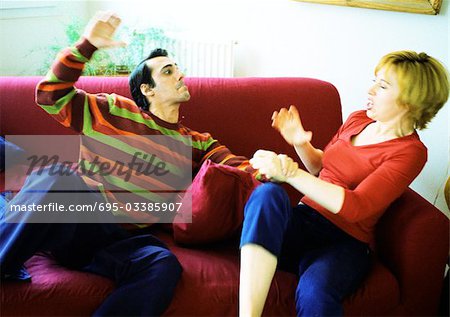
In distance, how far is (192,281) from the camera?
149 cm

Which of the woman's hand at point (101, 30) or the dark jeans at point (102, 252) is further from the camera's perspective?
the woman's hand at point (101, 30)

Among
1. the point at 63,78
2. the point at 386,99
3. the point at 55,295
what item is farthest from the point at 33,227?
the point at 386,99

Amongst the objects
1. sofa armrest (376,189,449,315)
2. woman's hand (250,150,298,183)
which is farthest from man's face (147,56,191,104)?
sofa armrest (376,189,449,315)

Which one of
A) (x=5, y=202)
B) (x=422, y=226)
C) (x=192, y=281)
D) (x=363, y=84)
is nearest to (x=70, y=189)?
(x=5, y=202)

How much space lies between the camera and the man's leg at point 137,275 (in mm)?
1361

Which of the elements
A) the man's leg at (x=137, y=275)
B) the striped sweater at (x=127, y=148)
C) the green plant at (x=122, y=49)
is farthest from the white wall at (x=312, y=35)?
the man's leg at (x=137, y=275)

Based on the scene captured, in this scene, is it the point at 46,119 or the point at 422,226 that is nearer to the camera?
the point at 422,226

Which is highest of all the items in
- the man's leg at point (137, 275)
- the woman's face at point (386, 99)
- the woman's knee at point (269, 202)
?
the woman's face at point (386, 99)

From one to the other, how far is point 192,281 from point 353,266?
1.58 ft

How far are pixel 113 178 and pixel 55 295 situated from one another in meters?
0.42

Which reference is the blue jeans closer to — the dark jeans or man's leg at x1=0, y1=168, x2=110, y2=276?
the dark jeans

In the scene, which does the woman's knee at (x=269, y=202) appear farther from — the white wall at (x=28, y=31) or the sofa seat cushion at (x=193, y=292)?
the white wall at (x=28, y=31)

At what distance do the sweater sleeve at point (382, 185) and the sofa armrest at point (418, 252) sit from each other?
0.14 metres

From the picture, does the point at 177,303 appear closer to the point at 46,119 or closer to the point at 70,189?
the point at 70,189
